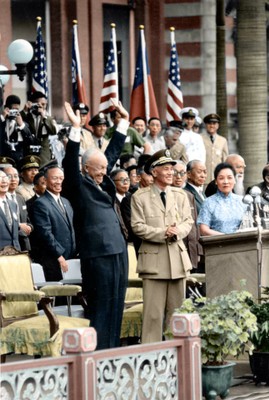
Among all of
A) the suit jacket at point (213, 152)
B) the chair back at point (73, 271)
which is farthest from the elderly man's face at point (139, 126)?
the chair back at point (73, 271)

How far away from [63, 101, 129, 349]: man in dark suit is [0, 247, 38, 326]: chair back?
77 centimetres

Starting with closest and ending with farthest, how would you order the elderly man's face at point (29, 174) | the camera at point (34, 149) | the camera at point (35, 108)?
the elderly man's face at point (29, 174) < the camera at point (34, 149) < the camera at point (35, 108)

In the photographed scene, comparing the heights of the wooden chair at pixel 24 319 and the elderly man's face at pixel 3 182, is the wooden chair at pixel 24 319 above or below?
below

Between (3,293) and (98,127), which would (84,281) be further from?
(98,127)

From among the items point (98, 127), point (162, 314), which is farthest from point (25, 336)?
point (98, 127)

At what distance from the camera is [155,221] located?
15375 mm

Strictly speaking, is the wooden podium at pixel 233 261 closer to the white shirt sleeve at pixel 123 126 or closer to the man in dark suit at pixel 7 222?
the white shirt sleeve at pixel 123 126

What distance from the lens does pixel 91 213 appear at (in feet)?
48.0

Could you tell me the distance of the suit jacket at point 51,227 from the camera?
16.8 metres

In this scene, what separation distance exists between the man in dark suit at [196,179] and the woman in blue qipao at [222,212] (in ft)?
7.04

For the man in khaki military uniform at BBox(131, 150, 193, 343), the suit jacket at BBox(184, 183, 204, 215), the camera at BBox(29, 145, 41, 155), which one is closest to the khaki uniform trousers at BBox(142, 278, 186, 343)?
the man in khaki military uniform at BBox(131, 150, 193, 343)

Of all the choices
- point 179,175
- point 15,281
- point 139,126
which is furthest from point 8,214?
point 139,126

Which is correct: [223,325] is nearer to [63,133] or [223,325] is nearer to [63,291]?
[63,291]

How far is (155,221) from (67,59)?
14.1m
